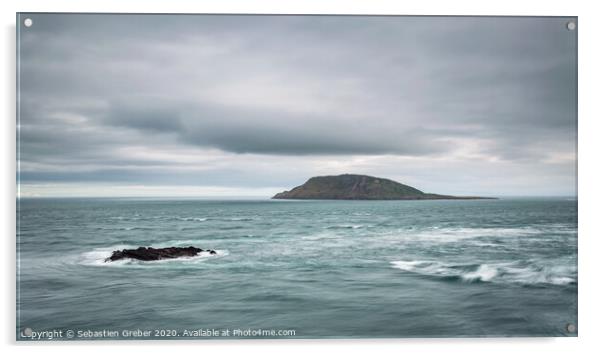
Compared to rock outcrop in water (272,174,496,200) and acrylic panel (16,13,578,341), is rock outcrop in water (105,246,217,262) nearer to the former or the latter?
acrylic panel (16,13,578,341)

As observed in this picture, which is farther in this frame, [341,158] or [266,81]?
[341,158]

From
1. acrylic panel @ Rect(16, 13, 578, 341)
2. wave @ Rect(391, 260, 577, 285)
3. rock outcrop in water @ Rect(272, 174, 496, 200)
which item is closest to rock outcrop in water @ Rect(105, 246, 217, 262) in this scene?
acrylic panel @ Rect(16, 13, 578, 341)

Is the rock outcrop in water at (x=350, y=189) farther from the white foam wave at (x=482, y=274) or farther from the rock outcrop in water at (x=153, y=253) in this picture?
the rock outcrop in water at (x=153, y=253)

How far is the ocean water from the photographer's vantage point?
2846 mm

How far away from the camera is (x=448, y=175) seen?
11.3ft

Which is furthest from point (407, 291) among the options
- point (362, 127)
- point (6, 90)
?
point (6, 90)

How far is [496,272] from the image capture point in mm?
3047

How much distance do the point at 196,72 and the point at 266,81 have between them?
2.00ft

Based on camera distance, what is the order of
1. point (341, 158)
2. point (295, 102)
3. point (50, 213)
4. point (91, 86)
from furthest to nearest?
point (341, 158), point (295, 102), point (91, 86), point (50, 213)

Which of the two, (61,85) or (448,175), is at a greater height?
(61,85)

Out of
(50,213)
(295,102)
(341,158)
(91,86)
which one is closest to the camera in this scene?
(50,213)

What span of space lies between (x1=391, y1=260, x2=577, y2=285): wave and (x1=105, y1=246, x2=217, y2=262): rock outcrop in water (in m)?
1.83
